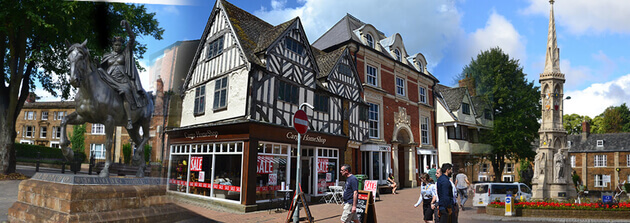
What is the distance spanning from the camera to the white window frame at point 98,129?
543 centimetres

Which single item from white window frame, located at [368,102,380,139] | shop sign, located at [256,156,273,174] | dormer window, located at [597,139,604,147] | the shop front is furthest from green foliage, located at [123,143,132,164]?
dormer window, located at [597,139,604,147]

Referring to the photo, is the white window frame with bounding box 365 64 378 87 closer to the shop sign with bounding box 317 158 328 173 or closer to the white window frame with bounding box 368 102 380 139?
the white window frame with bounding box 368 102 380 139

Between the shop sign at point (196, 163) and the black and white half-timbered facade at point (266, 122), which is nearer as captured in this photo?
the shop sign at point (196, 163)

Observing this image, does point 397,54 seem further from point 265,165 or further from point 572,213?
point 572,213

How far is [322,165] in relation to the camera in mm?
15586

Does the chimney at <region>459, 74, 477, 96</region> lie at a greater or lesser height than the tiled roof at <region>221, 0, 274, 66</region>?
lesser

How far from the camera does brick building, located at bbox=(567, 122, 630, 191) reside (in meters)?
39.1

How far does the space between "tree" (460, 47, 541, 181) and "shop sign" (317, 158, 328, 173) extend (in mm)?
11373

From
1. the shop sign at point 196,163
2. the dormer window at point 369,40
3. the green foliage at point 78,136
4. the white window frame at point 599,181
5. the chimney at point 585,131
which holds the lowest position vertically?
the white window frame at point 599,181

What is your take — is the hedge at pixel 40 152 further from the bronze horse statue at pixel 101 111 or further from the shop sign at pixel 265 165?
the bronze horse statue at pixel 101 111

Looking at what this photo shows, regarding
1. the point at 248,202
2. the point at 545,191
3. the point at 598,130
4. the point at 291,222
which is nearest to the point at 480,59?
the point at 291,222

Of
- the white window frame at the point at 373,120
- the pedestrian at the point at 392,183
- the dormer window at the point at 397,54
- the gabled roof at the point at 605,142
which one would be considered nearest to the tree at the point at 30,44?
the white window frame at the point at 373,120

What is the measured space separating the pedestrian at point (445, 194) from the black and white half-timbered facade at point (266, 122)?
4.99 meters

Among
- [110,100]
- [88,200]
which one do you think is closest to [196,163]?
[110,100]
